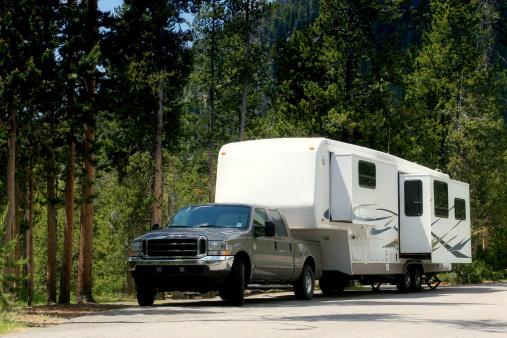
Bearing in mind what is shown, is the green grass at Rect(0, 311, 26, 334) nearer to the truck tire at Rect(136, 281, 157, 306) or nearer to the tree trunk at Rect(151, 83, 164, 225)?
the truck tire at Rect(136, 281, 157, 306)

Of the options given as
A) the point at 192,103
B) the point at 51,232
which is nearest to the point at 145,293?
the point at 51,232

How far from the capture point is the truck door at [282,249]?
65.0ft

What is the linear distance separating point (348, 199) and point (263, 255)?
130 inches

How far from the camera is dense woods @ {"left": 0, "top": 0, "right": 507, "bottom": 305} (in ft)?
70.3

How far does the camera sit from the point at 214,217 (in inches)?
766

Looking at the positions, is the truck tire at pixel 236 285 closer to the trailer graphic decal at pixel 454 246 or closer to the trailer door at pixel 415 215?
the trailer door at pixel 415 215

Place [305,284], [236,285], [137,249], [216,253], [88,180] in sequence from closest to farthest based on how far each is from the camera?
[216,253] < [236,285] < [137,249] < [305,284] < [88,180]

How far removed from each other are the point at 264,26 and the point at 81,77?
18.9 meters

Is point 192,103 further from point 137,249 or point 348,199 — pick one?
point 137,249

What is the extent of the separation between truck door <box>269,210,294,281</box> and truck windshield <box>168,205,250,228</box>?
3.20 ft

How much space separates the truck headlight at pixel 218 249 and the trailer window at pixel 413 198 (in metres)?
8.78

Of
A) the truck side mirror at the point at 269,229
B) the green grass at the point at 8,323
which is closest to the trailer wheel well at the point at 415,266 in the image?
the truck side mirror at the point at 269,229

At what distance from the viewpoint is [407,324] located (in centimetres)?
1402

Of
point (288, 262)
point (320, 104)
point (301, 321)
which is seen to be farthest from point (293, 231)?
point (320, 104)
